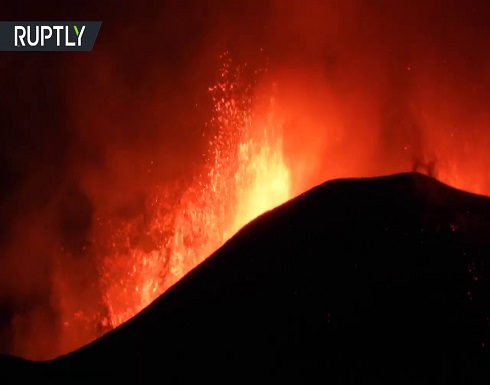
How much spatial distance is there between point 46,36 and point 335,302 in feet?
29.9

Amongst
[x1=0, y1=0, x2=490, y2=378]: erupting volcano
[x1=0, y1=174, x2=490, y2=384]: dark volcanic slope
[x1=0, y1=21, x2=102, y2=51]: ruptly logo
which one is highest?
[x1=0, y1=21, x2=102, y2=51]: ruptly logo

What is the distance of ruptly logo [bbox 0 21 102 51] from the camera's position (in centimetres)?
1279

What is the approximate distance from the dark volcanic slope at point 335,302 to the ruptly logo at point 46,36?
26.6 feet

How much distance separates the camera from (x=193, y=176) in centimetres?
1347

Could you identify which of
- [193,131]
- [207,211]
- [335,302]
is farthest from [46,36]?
[335,302]

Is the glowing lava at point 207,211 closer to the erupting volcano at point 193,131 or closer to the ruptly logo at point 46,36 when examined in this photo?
the erupting volcano at point 193,131

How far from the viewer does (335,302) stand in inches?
216

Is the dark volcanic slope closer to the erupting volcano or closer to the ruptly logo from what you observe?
the erupting volcano

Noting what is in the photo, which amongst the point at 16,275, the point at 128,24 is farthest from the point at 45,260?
the point at 128,24

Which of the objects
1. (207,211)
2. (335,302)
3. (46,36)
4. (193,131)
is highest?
(46,36)

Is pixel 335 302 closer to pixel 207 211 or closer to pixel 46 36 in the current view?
pixel 207 211

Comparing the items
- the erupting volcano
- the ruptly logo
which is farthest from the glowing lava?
the ruptly logo

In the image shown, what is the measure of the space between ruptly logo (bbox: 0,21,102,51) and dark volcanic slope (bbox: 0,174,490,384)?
8.09m

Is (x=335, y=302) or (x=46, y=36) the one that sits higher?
(x=46, y=36)
